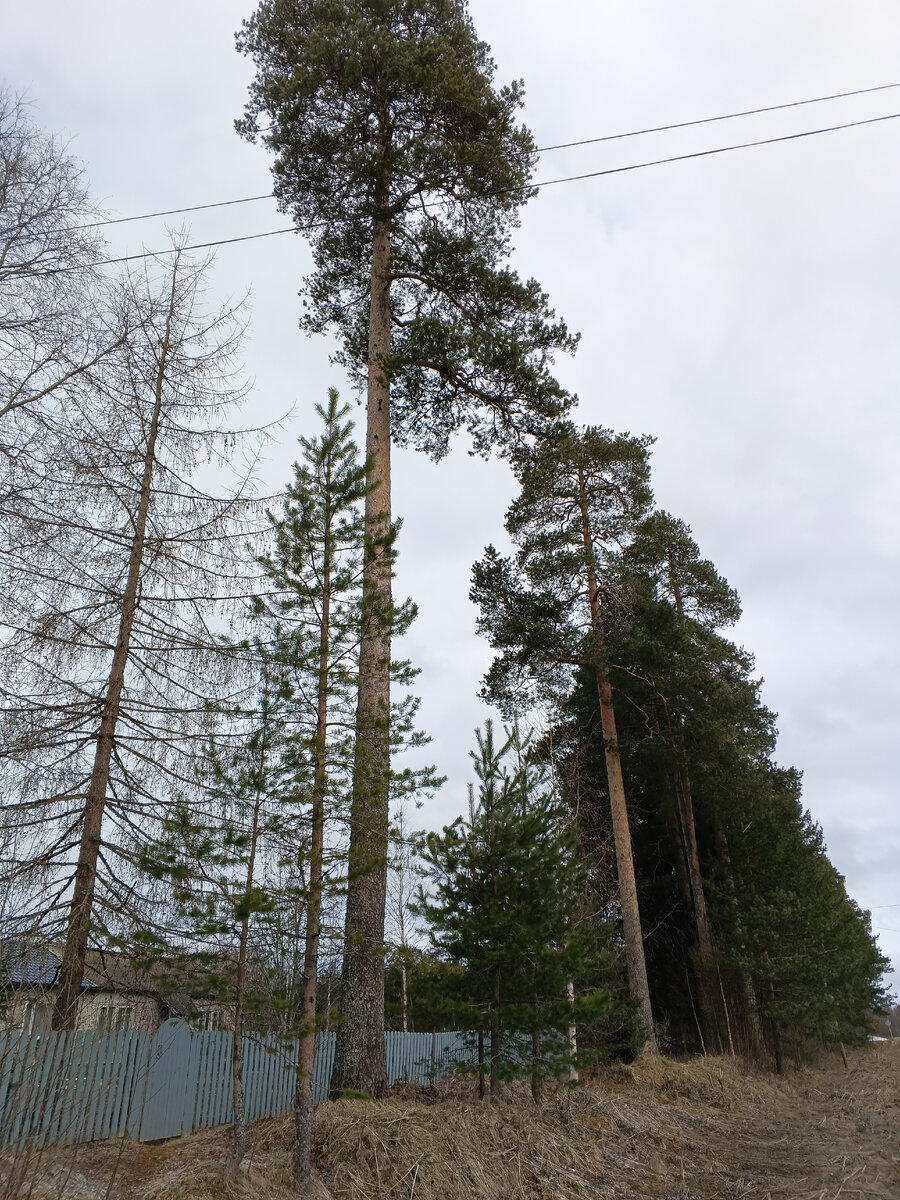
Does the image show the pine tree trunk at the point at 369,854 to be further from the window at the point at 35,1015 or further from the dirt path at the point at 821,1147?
the dirt path at the point at 821,1147

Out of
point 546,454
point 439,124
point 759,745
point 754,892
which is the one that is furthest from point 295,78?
point 754,892

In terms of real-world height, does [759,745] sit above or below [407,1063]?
above

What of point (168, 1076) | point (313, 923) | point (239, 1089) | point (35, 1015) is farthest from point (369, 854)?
point (168, 1076)

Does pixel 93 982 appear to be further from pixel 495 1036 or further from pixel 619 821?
pixel 619 821

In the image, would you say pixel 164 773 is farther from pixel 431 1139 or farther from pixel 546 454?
pixel 546 454

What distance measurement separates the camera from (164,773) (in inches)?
314

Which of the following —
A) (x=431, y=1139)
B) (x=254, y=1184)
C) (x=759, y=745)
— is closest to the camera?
(x=254, y=1184)

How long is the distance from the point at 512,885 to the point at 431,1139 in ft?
11.1

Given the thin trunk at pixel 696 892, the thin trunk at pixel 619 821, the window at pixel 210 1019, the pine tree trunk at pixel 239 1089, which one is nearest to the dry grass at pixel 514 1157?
the pine tree trunk at pixel 239 1089

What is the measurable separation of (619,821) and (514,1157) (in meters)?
10.4

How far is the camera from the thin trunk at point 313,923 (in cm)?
573

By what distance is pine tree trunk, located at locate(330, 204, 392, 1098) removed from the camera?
22.1 ft

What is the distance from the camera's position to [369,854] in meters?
6.73

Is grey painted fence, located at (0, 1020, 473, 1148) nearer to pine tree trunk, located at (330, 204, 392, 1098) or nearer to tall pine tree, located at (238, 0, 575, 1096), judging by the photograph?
pine tree trunk, located at (330, 204, 392, 1098)
